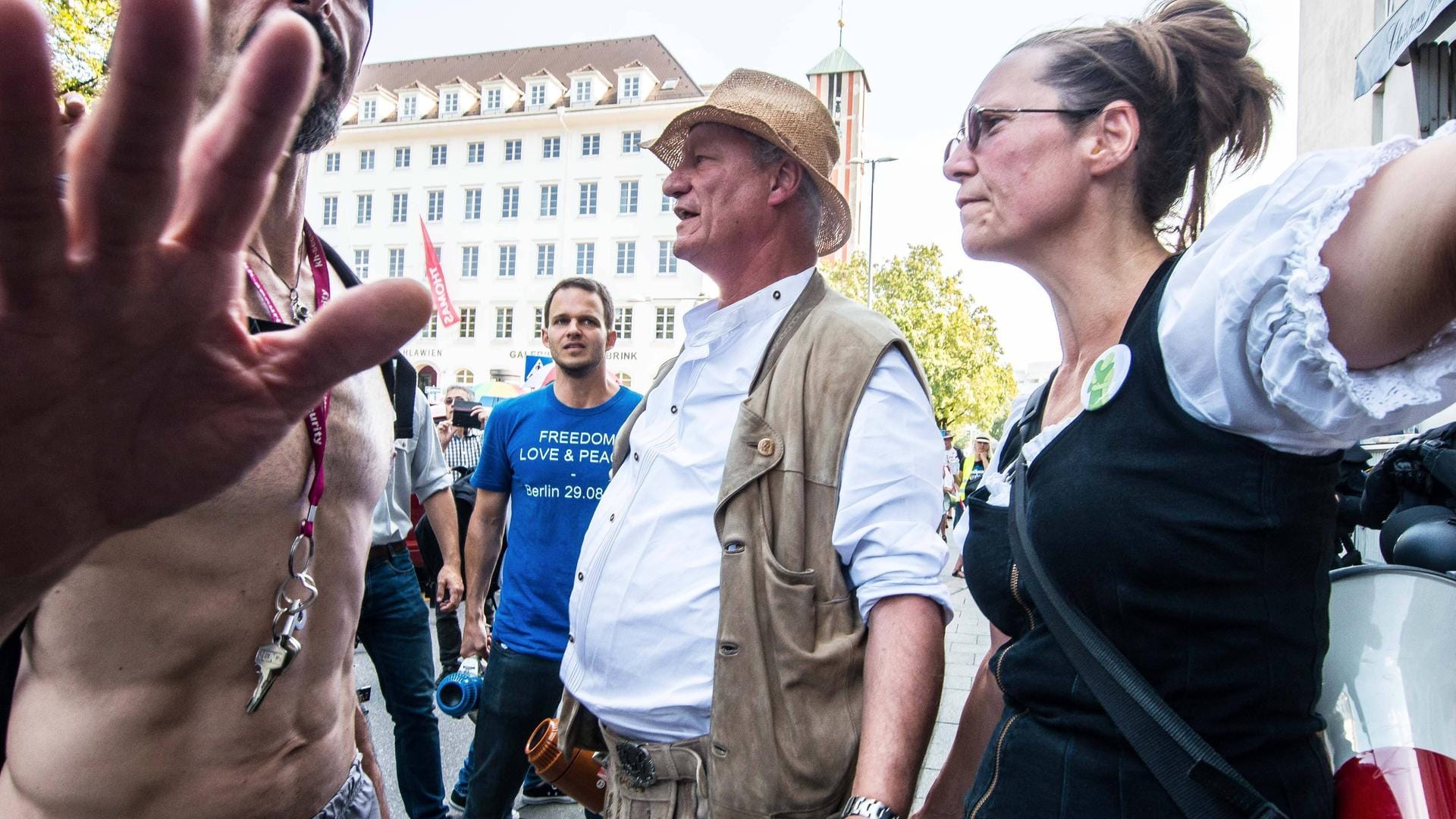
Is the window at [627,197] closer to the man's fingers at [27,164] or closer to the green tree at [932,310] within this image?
the green tree at [932,310]

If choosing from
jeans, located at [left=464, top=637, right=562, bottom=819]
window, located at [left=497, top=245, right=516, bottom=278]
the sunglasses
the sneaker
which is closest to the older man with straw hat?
the sunglasses

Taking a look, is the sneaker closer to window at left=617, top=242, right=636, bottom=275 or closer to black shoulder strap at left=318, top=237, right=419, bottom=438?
black shoulder strap at left=318, top=237, right=419, bottom=438

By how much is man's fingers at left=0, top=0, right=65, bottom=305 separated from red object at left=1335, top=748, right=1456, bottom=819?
1.55 metres

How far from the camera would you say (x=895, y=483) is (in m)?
2.01

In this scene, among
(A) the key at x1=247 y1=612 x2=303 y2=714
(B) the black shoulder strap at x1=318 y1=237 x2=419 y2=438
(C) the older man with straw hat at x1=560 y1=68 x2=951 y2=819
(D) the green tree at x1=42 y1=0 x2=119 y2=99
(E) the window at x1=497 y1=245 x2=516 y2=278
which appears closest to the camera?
(A) the key at x1=247 y1=612 x2=303 y2=714

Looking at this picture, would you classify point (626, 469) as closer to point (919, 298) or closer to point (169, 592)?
point (169, 592)

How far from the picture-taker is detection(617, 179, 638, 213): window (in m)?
45.7

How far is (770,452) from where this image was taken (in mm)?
2078

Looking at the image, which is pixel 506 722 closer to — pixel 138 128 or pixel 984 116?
pixel 984 116

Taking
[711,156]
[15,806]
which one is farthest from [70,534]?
[711,156]

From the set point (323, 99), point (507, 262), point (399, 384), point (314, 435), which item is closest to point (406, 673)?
point (399, 384)

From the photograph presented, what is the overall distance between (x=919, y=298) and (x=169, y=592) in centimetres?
3801

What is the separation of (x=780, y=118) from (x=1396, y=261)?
1.81 meters

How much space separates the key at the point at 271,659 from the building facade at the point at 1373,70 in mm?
4998
